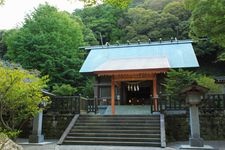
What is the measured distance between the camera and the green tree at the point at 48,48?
24297 mm

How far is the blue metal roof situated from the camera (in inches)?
803

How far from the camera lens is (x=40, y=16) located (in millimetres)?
27734

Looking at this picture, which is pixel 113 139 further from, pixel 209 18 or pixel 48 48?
pixel 48 48

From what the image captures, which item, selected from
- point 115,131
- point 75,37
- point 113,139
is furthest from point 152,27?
point 113,139

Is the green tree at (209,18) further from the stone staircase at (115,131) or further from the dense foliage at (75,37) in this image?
the dense foliage at (75,37)

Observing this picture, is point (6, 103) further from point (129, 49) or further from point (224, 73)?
→ point (224, 73)

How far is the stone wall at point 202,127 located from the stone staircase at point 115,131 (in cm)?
87

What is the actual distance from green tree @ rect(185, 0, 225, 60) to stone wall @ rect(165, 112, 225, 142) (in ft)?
15.5

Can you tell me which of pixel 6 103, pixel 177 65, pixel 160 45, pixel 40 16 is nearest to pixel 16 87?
pixel 6 103

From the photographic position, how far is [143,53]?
72.9ft

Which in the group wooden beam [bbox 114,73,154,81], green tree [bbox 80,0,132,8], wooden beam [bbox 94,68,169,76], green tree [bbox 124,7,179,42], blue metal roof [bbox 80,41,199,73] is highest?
green tree [bbox 124,7,179,42]

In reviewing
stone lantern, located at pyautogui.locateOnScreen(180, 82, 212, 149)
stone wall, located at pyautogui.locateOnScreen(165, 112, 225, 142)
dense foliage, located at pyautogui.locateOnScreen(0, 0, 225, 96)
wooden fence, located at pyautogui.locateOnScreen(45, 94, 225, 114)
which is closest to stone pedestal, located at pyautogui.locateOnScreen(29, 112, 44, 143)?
wooden fence, located at pyautogui.locateOnScreen(45, 94, 225, 114)

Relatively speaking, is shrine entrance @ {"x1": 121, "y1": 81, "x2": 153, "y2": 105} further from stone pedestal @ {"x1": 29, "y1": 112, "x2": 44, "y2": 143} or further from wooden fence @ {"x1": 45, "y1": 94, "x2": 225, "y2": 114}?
stone pedestal @ {"x1": 29, "y1": 112, "x2": 44, "y2": 143}

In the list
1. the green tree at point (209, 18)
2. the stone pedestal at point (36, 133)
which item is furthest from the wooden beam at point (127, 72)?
the green tree at point (209, 18)
